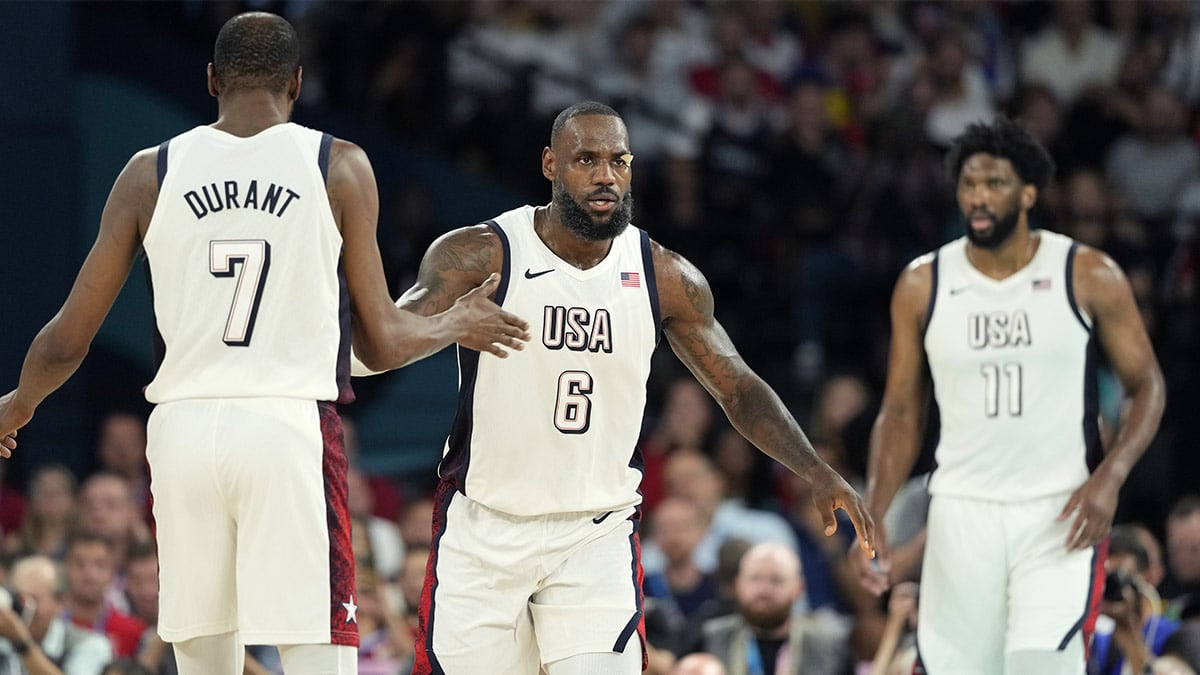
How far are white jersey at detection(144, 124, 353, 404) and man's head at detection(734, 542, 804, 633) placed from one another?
4.49m

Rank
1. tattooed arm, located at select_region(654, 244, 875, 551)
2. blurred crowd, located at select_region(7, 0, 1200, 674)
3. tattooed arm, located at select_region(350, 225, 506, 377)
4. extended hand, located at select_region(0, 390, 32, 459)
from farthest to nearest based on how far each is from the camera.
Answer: blurred crowd, located at select_region(7, 0, 1200, 674) → tattooed arm, located at select_region(654, 244, 875, 551) → tattooed arm, located at select_region(350, 225, 506, 377) → extended hand, located at select_region(0, 390, 32, 459)

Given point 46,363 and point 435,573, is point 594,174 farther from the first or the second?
point 46,363

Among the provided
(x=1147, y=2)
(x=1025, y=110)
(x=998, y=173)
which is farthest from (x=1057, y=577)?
(x=1147, y=2)

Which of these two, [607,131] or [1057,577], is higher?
[607,131]

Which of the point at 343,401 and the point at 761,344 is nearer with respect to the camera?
the point at 343,401

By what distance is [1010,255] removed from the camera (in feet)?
25.7

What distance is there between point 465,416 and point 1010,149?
2.90 metres

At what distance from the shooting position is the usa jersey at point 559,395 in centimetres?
627

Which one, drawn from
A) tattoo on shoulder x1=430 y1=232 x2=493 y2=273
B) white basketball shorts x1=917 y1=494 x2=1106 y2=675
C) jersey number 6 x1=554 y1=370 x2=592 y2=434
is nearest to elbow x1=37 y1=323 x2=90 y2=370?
tattoo on shoulder x1=430 y1=232 x2=493 y2=273

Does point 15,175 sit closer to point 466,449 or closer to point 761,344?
point 761,344

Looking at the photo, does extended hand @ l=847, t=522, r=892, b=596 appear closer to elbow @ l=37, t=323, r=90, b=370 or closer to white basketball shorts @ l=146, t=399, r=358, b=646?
white basketball shorts @ l=146, t=399, r=358, b=646

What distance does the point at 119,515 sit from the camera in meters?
10.6

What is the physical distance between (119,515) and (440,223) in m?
4.17

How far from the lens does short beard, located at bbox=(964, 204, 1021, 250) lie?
7754mm
